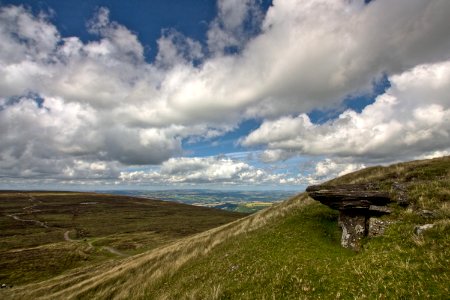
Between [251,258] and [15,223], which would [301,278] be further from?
[15,223]

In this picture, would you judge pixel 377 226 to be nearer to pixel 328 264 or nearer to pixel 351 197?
pixel 351 197

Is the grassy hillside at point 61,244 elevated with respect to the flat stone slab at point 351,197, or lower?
lower

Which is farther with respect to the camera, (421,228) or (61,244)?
(61,244)

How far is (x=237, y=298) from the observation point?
1373 cm

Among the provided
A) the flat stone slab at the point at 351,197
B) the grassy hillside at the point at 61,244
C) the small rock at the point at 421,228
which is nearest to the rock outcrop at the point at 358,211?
the flat stone slab at the point at 351,197

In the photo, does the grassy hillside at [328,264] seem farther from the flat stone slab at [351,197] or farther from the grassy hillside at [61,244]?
the grassy hillside at [61,244]

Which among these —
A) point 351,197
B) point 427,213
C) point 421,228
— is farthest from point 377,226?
point 421,228

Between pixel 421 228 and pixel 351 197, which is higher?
pixel 351 197

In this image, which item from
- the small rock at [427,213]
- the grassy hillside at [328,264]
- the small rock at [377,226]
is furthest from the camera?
the small rock at [377,226]

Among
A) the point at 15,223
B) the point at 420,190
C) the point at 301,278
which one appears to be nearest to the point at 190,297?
the point at 301,278

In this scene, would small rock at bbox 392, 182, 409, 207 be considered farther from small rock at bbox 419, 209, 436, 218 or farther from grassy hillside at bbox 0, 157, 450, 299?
small rock at bbox 419, 209, 436, 218

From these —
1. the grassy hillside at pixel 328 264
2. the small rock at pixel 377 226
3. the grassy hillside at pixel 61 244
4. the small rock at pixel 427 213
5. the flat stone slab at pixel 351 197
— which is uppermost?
the flat stone slab at pixel 351 197

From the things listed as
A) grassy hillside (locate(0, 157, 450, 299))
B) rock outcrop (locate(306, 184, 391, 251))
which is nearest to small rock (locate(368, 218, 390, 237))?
rock outcrop (locate(306, 184, 391, 251))

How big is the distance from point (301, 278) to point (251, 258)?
601 centimetres
